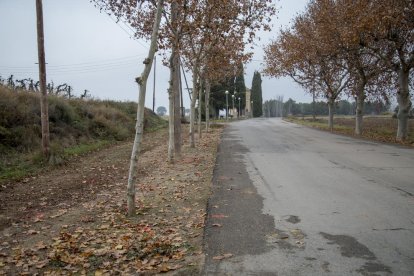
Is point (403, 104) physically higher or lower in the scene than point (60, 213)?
higher

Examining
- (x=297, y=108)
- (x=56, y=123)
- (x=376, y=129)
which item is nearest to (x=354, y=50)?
(x=376, y=129)

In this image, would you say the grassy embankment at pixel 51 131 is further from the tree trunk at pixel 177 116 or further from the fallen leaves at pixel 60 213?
the tree trunk at pixel 177 116

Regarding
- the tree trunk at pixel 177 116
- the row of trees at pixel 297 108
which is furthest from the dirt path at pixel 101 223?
the row of trees at pixel 297 108

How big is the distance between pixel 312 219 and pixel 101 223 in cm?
393

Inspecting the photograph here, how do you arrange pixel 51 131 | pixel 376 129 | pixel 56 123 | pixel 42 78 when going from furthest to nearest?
pixel 376 129 → pixel 56 123 → pixel 51 131 → pixel 42 78

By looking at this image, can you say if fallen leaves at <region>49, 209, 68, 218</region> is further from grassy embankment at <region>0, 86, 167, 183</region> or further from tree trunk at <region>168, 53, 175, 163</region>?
tree trunk at <region>168, 53, 175, 163</region>

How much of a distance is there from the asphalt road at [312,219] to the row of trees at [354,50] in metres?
10.1

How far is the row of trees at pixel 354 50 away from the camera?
20.5 meters

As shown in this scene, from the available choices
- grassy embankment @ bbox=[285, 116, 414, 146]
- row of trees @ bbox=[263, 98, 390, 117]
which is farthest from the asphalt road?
row of trees @ bbox=[263, 98, 390, 117]

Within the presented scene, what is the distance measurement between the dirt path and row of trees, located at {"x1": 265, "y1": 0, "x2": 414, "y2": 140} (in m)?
13.3

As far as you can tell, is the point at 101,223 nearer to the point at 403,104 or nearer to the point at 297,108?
the point at 403,104

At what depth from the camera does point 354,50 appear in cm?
2516

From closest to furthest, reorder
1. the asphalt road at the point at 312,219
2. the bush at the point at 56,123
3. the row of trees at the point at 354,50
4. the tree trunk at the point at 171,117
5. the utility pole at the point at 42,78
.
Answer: the asphalt road at the point at 312,219 → the utility pole at the point at 42,78 → the tree trunk at the point at 171,117 → the bush at the point at 56,123 → the row of trees at the point at 354,50

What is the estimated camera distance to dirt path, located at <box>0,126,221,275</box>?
5.73 metres
